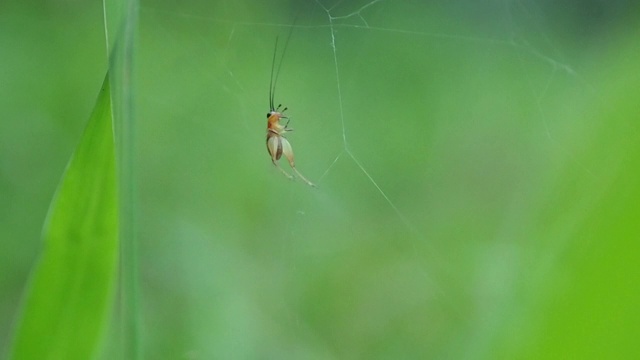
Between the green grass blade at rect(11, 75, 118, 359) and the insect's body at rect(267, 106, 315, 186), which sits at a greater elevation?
the insect's body at rect(267, 106, 315, 186)

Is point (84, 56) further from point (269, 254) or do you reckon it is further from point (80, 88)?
point (269, 254)

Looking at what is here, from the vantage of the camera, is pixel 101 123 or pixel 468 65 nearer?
pixel 101 123

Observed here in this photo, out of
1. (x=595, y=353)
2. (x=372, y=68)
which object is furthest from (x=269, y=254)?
(x=595, y=353)

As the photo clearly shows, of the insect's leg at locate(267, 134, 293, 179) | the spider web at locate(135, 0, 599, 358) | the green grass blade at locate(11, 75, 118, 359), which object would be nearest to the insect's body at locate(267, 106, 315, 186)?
the insect's leg at locate(267, 134, 293, 179)

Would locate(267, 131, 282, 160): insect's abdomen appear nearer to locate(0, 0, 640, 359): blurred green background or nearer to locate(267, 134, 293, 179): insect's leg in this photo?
locate(267, 134, 293, 179): insect's leg

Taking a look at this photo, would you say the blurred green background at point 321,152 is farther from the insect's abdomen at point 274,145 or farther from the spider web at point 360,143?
the insect's abdomen at point 274,145

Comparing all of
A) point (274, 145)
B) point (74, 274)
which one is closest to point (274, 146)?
point (274, 145)

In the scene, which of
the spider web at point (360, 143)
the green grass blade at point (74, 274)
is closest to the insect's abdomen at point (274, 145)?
the spider web at point (360, 143)
